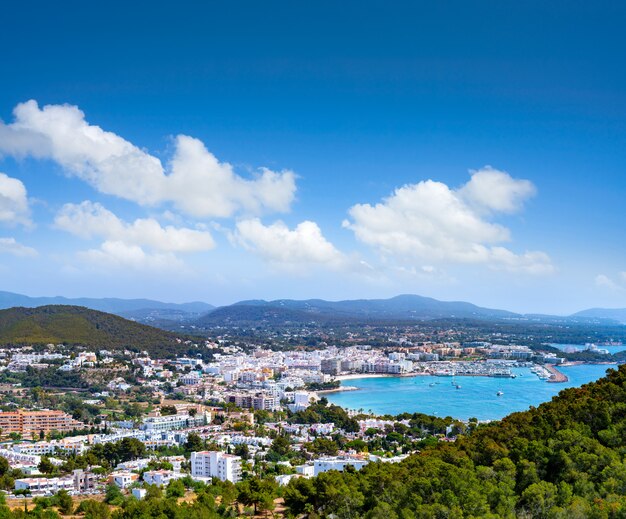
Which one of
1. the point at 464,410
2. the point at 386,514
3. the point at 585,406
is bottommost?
→ the point at 464,410

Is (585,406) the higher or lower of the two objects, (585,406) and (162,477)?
the higher

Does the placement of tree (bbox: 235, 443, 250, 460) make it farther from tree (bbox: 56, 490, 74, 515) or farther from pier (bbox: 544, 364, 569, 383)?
pier (bbox: 544, 364, 569, 383)

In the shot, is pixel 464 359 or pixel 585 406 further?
pixel 464 359

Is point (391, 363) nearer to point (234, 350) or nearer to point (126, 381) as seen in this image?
point (234, 350)

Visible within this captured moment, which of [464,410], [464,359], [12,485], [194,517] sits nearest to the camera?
[194,517]

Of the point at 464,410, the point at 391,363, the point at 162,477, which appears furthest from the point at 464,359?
the point at 162,477

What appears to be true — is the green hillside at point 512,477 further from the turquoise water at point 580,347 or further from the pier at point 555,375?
the turquoise water at point 580,347

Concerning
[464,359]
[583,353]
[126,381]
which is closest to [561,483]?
[126,381]

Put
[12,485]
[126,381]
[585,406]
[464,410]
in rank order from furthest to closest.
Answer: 1. [126,381]
2. [464,410]
3. [12,485]
4. [585,406]
